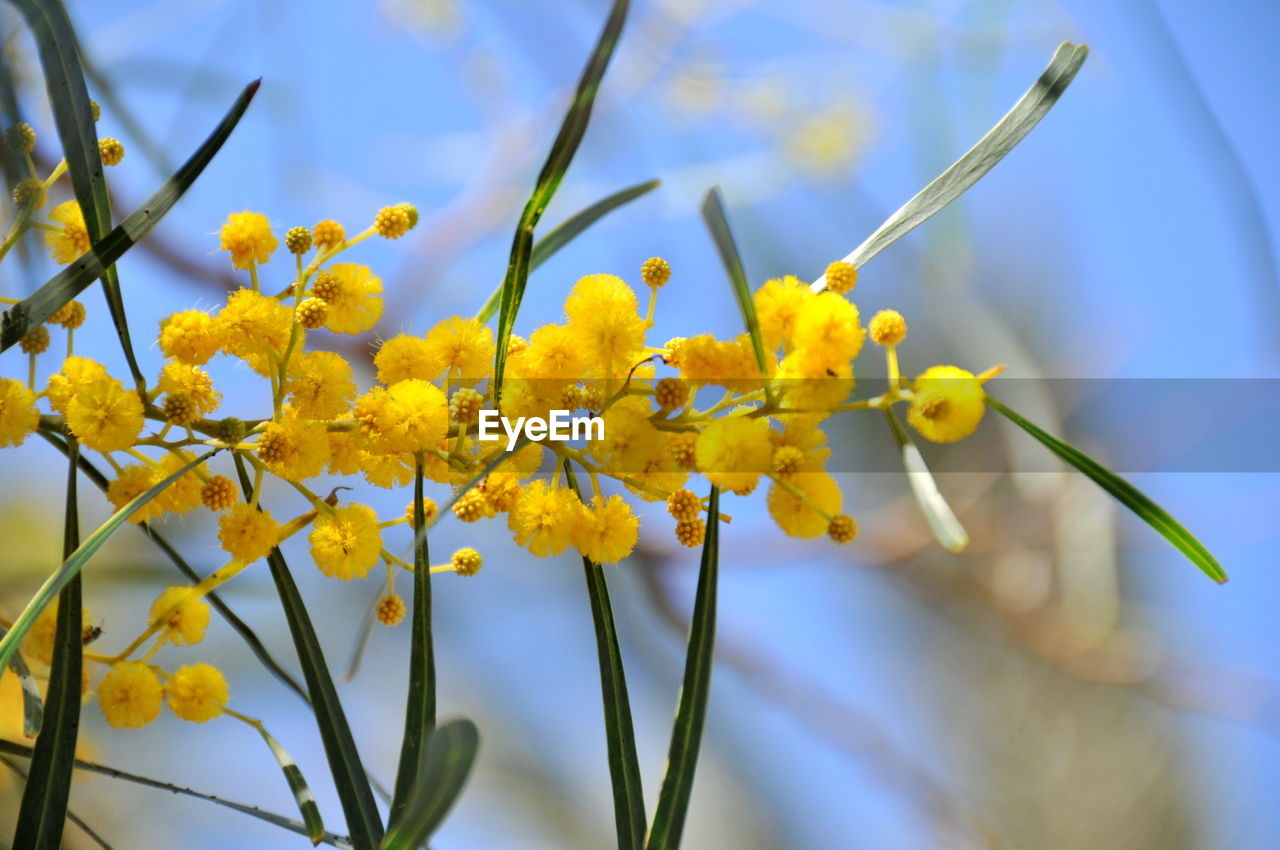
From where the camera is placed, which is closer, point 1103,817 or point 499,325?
point 499,325

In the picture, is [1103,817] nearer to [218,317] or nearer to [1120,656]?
[1120,656]

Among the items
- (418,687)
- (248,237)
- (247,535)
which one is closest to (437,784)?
(418,687)

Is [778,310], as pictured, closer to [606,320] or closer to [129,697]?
[606,320]

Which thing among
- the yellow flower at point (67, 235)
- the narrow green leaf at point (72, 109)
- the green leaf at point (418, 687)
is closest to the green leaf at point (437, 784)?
the green leaf at point (418, 687)

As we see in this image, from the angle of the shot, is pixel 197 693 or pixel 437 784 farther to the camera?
pixel 197 693

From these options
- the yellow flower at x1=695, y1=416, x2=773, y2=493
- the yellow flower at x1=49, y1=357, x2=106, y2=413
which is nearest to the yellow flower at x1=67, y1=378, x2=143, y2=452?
the yellow flower at x1=49, y1=357, x2=106, y2=413

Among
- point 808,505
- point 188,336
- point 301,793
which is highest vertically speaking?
point 188,336

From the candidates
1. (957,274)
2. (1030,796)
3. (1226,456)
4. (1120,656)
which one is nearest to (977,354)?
(957,274)
